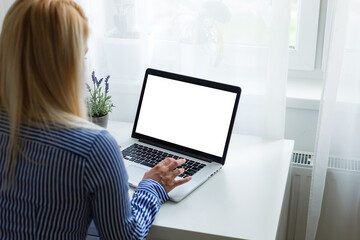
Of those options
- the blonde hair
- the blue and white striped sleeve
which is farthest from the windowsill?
the blonde hair

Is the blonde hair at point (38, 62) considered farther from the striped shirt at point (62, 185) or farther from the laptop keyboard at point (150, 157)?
the laptop keyboard at point (150, 157)

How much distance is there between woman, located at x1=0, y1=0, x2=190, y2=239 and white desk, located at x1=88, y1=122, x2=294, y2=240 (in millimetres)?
227

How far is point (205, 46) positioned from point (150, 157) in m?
0.44

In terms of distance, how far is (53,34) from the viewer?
93 centimetres

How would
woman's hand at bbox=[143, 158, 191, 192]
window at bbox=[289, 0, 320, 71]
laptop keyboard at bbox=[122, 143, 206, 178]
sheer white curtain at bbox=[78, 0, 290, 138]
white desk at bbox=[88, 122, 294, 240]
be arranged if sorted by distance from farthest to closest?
window at bbox=[289, 0, 320, 71], sheer white curtain at bbox=[78, 0, 290, 138], laptop keyboard at bbox=[122, 143, 206, 178], woman's hand at bbox=[143, 158, 191, 192], white desk at bbox=[88, 122, 294, 240]

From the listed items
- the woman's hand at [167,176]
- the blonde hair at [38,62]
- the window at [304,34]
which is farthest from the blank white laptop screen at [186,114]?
the blonde hair at [38,62]

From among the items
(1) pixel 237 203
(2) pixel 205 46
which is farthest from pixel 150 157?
(2) pixel 205 46

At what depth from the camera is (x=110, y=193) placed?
0.97 meters

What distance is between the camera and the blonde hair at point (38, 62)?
927 millimetres

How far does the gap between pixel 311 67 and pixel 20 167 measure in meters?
1.17

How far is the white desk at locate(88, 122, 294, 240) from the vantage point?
1.13 metres

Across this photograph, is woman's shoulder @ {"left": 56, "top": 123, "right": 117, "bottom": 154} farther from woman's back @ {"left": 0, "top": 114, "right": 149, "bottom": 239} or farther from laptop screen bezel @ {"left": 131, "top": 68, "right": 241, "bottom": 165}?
laptop screen bezel @ {"left": 131, "top": 68, "right": 241, "bottom": 165}

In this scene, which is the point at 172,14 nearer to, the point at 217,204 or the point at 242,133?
the point at 242,133

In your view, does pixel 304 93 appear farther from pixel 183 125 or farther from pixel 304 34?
pixel 183 125
